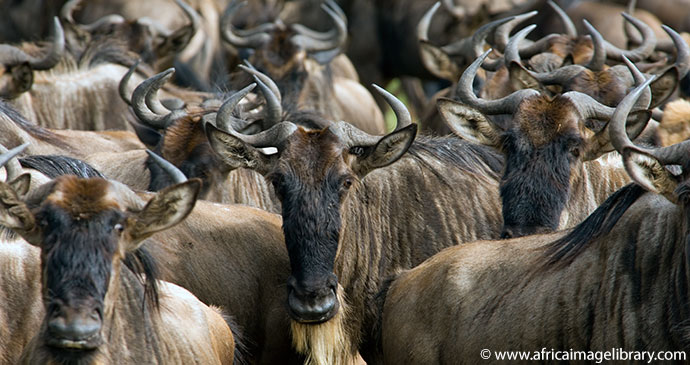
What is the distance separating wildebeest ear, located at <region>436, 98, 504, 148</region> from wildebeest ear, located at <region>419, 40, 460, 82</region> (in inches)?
176

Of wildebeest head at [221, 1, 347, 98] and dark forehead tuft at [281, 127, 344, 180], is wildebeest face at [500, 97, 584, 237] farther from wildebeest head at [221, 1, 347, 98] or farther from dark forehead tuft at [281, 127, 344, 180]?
wildebeest head at [221, 1, 347, 98]

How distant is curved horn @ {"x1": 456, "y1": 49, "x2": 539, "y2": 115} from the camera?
22.1 feet

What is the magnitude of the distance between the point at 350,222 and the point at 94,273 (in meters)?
2.47

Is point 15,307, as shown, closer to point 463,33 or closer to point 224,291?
point 224,291

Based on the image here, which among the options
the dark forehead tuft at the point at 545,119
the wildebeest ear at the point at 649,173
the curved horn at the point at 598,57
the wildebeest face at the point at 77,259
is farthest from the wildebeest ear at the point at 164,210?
the curved horn at the point at 598,57

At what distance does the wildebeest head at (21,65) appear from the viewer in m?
9.53

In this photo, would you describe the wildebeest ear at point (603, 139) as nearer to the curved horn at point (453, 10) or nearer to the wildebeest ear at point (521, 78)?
the wildebeest ear at point (521, 78)

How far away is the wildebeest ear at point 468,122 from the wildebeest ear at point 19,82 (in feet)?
13.5

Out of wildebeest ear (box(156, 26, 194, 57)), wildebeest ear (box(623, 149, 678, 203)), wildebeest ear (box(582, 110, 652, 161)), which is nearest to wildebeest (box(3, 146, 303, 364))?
wildebeest ear (box(582, 110, 652, 161))

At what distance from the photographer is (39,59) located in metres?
10.3

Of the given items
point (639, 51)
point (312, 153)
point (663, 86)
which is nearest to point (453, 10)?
point (639, 51)

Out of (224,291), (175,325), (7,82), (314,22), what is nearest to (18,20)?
(314,22)

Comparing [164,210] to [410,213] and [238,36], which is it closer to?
[410,213]

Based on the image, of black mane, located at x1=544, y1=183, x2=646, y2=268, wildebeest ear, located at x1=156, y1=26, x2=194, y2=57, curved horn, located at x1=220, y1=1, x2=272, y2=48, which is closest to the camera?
black mane, located at x1=544, y1=183, x2=646, y2=268
